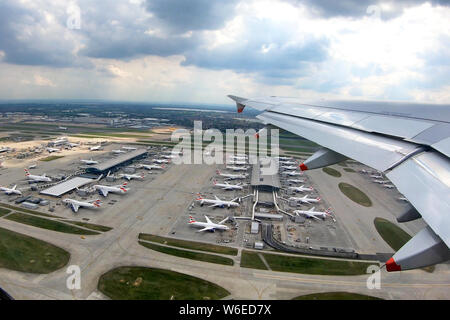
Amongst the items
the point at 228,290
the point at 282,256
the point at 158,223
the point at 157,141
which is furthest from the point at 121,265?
the point at 157,141

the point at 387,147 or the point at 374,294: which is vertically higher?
the point at 387,147

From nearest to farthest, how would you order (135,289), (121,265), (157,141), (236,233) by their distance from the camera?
(135,289) → (121,265) → (236,233) → (157,141)

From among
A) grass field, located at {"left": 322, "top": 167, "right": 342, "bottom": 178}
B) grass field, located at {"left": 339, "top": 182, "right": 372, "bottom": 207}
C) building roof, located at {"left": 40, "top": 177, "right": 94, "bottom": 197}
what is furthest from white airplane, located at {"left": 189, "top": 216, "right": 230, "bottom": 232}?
grass field, located at {"left": 322, "top": 167, "right": 342, "bottom": 178}

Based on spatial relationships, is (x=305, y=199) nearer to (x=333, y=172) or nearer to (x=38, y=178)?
(x=333, y=172)

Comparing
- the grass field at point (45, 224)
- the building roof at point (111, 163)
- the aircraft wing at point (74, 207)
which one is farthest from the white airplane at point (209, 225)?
the building roof at point (111, 163)

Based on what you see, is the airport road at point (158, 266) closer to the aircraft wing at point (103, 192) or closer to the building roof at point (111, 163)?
the aircraft wing at point (103, 192)

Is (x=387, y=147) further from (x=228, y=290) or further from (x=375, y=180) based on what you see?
(x=375, y=180)

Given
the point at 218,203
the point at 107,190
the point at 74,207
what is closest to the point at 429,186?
the point at 218,203

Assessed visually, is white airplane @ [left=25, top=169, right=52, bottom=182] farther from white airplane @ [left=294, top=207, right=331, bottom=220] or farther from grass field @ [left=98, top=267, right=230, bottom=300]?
white airplane @ [left=294, top=207, right=331, bottom=220]
